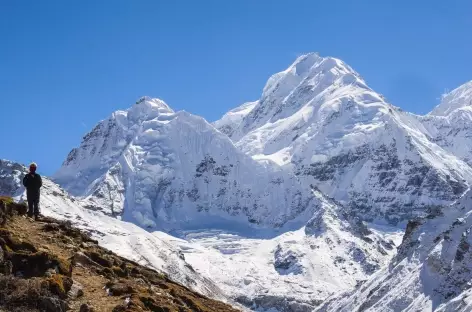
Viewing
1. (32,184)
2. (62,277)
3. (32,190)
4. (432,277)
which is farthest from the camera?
(432,277)

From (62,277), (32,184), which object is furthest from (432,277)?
(62,277)

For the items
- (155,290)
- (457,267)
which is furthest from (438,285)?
(155,290)

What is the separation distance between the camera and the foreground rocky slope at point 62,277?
26250 mm

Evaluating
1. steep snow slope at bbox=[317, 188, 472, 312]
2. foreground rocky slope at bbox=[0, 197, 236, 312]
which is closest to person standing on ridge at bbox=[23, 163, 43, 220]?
foreground rocky slope at bbox=[0, 197, 236, 312]

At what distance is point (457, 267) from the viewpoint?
174 meters

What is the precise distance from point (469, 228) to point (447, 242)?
6.80 metres

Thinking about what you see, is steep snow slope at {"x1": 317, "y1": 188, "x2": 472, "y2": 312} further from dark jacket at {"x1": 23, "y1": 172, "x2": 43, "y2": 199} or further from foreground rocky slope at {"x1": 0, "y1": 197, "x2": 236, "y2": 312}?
foreground rocky slope at {"x1": 0, "y1": 197, "x2": 236, "y2": 312}

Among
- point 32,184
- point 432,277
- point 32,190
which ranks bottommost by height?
point 32,190

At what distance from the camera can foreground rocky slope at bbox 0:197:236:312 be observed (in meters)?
26.2

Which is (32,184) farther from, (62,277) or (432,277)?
(432,277)

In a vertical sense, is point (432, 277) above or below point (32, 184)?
above

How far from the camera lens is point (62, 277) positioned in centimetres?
2883

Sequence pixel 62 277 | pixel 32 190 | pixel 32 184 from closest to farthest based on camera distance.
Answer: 1. pixel 62 277
2. pixel 32 190
3. pixel 32 184

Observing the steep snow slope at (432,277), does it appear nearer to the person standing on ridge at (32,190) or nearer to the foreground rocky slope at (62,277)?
the person standing on ridge at (32,190)
